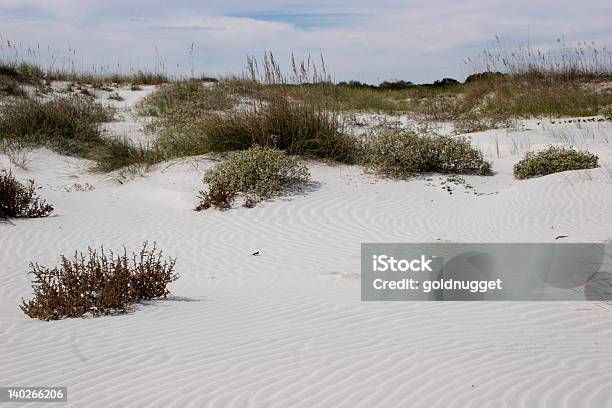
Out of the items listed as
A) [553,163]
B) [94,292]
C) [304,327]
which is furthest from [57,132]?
[304,327]

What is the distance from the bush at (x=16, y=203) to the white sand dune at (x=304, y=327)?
431mm

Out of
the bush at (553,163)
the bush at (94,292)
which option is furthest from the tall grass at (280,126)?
the bush at (94,292)

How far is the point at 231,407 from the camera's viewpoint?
3473mm

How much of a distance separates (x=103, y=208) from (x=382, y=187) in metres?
4.60

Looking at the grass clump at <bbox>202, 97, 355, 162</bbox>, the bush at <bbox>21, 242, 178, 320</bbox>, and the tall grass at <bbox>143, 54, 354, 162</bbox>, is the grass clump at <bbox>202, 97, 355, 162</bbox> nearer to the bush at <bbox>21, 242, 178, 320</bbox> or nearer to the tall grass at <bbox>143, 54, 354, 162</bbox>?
the tall grass at <bbox>143, 54, 354, 162</bbox>

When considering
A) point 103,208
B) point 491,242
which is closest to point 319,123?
point 103,208

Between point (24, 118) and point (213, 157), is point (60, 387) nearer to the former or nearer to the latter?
point (213, 157)

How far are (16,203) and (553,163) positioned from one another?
888 cm

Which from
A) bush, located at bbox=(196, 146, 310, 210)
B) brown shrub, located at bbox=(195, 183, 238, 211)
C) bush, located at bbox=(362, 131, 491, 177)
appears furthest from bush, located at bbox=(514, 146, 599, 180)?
brown shrub, located at bbox=(195, 183, 238, 211)

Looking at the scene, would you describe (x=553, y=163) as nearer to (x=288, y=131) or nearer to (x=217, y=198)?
(x=288, y=131)

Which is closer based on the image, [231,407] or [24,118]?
[231,407]

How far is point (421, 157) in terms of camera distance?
11.9m

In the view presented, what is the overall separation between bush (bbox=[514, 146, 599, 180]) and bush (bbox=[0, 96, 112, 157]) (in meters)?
8.99

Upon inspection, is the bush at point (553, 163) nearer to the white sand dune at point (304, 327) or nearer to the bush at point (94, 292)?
the white sand dune at point (304, 327)
